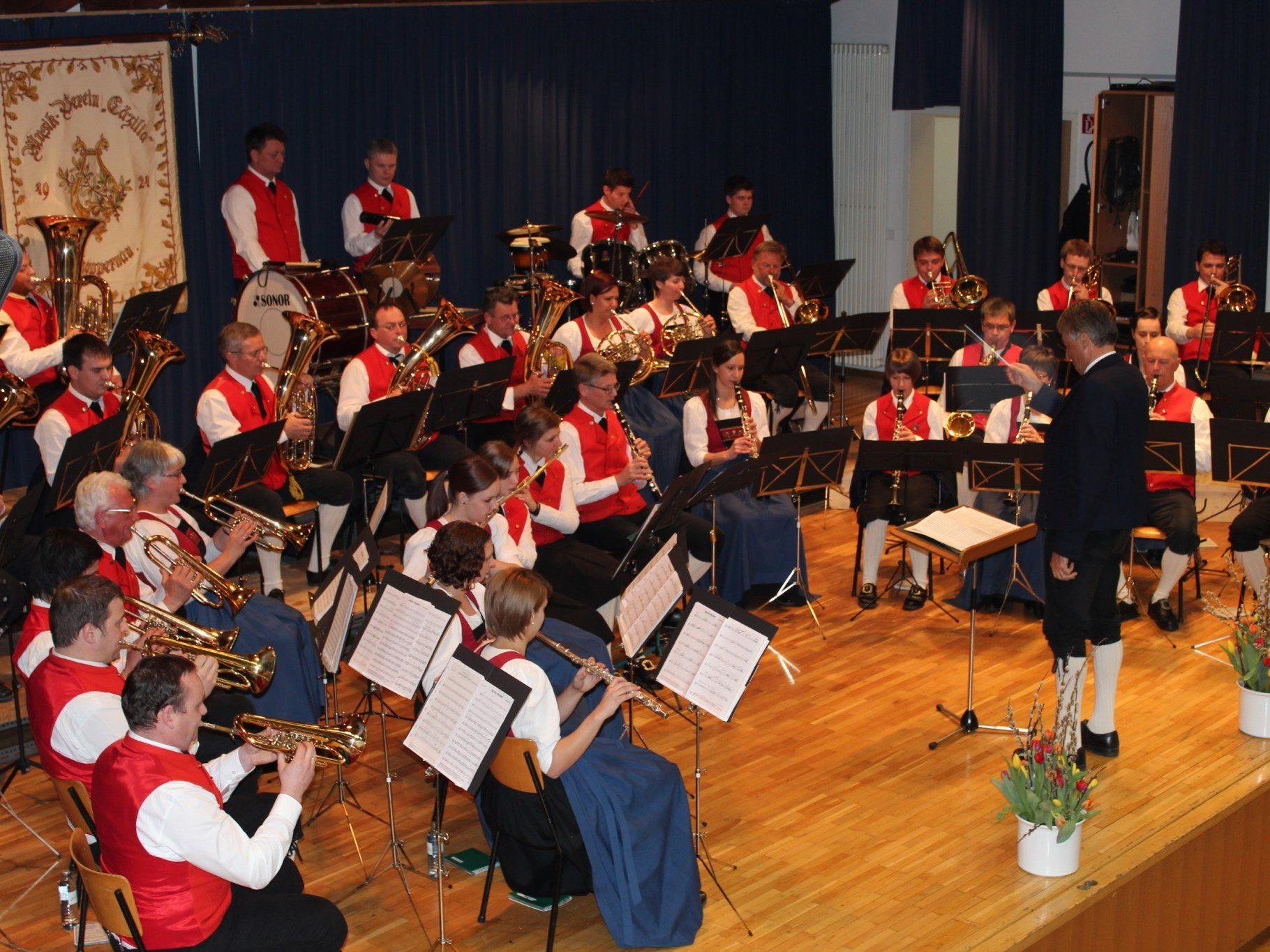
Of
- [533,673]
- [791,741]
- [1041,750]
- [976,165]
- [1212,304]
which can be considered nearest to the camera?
[533,673]

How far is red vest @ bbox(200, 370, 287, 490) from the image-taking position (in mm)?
7324

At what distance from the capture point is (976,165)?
12.1 meters

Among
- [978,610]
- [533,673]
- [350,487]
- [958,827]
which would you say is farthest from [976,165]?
[533,673]

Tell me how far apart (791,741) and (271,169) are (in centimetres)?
505

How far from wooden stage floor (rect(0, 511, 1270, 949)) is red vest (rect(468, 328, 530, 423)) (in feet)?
6.54

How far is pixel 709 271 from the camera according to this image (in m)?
11.0

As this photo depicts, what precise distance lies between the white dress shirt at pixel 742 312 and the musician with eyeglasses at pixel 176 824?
6243mm

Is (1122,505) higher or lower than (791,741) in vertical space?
higher

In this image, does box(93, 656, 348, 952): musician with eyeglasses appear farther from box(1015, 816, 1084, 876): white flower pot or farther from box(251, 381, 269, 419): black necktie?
box(251, 381, 269, 419): black necktie

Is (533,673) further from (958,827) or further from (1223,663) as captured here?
(1223,663)

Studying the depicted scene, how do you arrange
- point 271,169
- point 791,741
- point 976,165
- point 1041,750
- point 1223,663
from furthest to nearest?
point 976,165 < point 271,169 < point 1223,663 < point 791,741 < point 1041,750

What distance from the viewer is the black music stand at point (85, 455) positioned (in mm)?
5930

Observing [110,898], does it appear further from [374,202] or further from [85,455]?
[374,202]

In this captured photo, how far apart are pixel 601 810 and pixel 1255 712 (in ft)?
10.3
